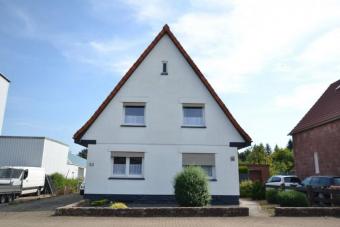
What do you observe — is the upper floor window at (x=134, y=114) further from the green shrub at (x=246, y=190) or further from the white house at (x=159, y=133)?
the green shrub at (x=246, y=190)

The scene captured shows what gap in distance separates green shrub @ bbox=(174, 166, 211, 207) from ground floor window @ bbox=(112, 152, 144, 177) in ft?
12.4

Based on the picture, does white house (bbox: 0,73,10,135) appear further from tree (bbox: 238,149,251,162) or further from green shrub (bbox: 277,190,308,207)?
tree (bbox: 238,149,251,162)

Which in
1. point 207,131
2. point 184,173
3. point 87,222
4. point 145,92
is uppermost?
point 145,92

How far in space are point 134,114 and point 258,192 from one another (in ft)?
30.9

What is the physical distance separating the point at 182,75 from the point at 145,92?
233 cm

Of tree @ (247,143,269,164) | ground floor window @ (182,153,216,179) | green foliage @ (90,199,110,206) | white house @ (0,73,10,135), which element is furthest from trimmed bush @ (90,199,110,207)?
tree @ (247,143,269,164)

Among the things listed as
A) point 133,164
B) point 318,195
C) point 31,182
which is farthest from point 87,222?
point 31,182

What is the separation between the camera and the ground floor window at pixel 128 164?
57.6 feet

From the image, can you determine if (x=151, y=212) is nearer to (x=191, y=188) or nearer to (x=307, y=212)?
(x=191, y=188)

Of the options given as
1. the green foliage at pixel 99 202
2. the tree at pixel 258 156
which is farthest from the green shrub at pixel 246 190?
the tree at pixel 258 156

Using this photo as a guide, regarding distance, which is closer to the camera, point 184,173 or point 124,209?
→ point 124,209

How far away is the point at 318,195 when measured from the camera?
691 inches

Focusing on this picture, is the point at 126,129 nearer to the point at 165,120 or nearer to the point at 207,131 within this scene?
the point at 165,120

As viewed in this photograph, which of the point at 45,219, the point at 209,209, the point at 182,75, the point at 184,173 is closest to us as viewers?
the point at 45,219
